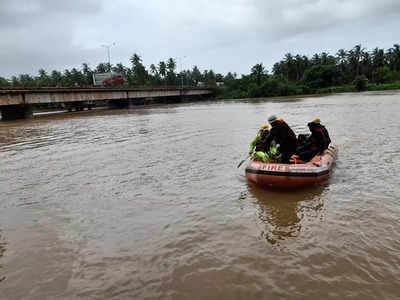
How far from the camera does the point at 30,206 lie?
662cm

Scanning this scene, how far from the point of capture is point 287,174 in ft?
21.4

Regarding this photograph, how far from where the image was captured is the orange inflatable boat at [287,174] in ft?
21.4

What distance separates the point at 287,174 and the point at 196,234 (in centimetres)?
272

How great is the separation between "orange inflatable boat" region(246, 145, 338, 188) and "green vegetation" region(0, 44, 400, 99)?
6383 cm

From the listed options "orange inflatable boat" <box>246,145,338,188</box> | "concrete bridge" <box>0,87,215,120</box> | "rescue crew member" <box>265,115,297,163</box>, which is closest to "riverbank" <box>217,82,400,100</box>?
"concrete bridge" <box>0,87,215,120</box>

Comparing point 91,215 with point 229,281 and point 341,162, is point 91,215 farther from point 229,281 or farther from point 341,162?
point 341,162

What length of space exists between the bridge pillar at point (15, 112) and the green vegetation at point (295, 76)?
29.2m

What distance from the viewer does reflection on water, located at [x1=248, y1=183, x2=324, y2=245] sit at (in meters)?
4.92

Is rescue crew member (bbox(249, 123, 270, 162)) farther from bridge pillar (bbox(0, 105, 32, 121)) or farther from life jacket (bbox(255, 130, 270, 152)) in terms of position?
bridge pillar (bbox(0, 105, 32, 121))

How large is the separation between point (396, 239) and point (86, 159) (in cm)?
1007

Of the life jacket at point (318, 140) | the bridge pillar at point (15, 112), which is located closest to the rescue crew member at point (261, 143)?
the life jacket at point (318, 140)

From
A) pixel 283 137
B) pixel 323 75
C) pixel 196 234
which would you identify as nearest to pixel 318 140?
pixel 283 137

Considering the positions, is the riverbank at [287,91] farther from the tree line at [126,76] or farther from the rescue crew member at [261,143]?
the rescue crew member at [261,143]

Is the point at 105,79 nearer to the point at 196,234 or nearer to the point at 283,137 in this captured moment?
the point at 283,137
